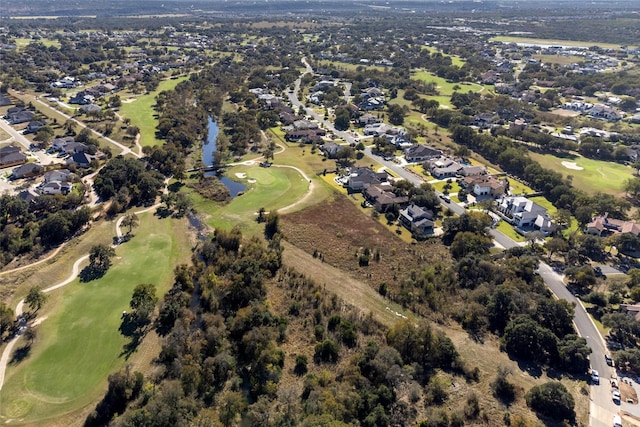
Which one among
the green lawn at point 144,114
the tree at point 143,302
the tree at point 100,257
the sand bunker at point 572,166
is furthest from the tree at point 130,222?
the sand bunker at point 572,166

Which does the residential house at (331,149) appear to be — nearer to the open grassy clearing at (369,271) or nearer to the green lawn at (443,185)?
Answer: the open grassy clearing at (369,271)

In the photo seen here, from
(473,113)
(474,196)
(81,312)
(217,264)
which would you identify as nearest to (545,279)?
(474,196)

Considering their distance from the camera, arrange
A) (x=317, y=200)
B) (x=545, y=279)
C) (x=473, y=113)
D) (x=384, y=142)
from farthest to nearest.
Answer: (x=473, y=113)
(x=384, y=142)
(x=317, y=200)
(x=545, y=279)

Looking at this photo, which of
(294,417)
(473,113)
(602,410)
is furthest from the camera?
(473,113)

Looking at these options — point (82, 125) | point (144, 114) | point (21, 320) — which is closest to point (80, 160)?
point (82, 125)

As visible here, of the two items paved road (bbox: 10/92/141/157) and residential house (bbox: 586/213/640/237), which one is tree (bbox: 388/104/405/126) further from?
paved road (bbox: 10/92/141/157)

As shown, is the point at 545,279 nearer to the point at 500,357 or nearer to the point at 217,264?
the point at 500,357

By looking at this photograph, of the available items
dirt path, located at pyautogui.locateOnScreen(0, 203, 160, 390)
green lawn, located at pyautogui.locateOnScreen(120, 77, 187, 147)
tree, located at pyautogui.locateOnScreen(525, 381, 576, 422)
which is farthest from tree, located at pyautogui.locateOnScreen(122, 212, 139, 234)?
tree, located at pyautogui.locateOnScreen(525, 381, 576, 422)
